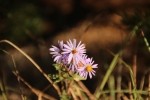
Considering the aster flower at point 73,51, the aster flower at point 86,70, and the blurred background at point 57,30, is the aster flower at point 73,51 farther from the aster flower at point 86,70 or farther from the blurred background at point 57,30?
the blurred background at point 57,30

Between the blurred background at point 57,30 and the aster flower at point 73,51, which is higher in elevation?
the blurred background at point 57,30

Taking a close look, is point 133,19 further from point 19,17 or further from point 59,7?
point 59,7

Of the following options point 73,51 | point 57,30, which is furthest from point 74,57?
point 57,30

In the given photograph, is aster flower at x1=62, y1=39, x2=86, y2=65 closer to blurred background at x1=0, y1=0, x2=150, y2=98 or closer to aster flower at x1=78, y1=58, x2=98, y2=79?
aster flower at x1=78, y1=58, x2=98, y2=79

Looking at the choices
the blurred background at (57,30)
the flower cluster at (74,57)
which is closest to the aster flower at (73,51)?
the flower cluster at (74,57)

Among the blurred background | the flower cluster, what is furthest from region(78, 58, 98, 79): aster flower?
the blurred background

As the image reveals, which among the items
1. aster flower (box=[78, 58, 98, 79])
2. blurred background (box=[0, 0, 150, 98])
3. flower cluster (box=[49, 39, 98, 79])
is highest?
blurred background (box=[0, 0, 150, 98])

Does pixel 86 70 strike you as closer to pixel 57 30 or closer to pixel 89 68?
pixel 89 68
